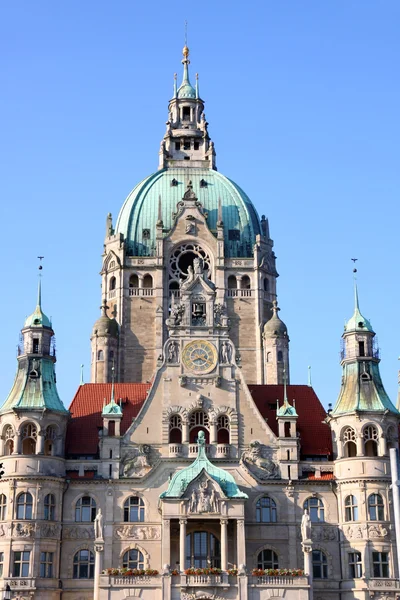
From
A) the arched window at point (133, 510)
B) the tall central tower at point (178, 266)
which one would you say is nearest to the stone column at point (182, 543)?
the arched window at point (133, 510)

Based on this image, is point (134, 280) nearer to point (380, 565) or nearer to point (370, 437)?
point (370, 437)

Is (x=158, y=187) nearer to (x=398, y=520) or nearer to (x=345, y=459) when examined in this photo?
(x=345, y=459)

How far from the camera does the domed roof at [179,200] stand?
9456 centimetres

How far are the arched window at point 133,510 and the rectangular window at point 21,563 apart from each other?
23.5 feet

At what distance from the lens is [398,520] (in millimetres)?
38062

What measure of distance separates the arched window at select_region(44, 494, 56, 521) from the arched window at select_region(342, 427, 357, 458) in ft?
67.2

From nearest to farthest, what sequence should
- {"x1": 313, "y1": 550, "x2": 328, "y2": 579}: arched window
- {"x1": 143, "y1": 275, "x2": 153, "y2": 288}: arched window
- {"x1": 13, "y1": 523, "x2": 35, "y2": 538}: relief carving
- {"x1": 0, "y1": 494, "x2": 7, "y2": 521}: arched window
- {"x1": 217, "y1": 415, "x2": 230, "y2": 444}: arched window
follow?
{"x1": 13, "y1": 523, "x2": 35, "y2": 538}: relief carving, {"x1": 0, "y1": 494, "x2": 7, "y2": 521}: arched window, {"x1": 313, "y1": 550, "x2": 328, "y2": 579}: arched window, {"x1": 217, "y1": 415, "x2": 230, "y2": 444}: arched window, {"x1": 143, "y1": 275, "x2": 153, "y2": 288}: arched window

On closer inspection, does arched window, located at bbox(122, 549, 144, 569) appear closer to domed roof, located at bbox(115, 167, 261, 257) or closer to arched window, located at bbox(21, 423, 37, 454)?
arched window, located at bbox(21, 423, 37, 454)

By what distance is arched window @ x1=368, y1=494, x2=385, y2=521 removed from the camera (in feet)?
237

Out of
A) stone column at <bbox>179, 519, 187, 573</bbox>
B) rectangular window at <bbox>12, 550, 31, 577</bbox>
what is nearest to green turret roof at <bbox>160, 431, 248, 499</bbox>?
stone column at <bbox>179, 519, 187, 573</bbox>

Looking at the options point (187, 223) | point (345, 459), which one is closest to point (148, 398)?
point (345, 459)

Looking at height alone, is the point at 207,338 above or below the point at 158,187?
below

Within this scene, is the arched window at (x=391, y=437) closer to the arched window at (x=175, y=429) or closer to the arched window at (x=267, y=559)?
the arched window at (x=267, y=559)

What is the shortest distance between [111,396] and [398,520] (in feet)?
143
